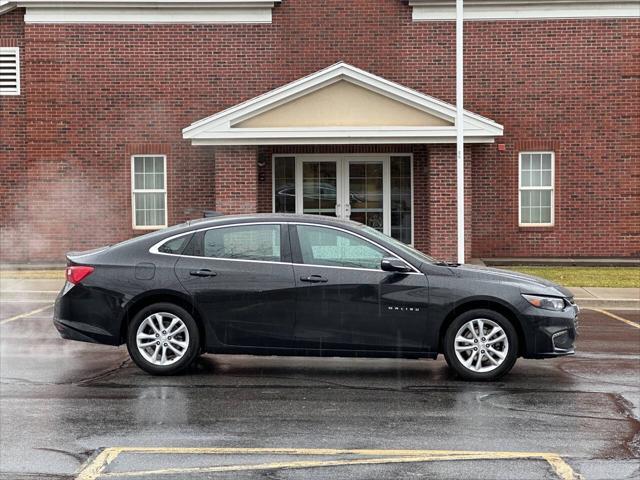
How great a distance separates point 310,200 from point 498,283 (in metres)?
12.1

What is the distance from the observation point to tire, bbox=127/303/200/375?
8461 mm

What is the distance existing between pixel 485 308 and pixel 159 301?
3.14 metres

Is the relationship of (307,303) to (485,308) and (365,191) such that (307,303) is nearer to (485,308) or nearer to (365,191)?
(485,308)

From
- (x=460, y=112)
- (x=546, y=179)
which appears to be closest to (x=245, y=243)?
(x=460, y=112)

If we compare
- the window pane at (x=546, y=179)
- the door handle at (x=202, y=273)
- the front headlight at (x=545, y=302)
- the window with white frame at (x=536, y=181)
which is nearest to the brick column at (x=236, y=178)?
the window with white frame at (x=536, y=181)

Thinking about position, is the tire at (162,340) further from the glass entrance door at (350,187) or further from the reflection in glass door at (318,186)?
the reflection in glass door at (318,186)

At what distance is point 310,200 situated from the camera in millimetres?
20266

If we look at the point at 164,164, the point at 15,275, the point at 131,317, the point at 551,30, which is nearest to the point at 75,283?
the point at 131,317

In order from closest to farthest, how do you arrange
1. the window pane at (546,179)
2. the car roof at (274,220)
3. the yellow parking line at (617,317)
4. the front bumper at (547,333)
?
the front bumper at (547,333), the car roof at (274,220), the yellow parking line at (617,317), the window pane at (546,179)

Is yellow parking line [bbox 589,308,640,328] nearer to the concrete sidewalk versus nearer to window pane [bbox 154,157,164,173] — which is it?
the concrete sidewalk

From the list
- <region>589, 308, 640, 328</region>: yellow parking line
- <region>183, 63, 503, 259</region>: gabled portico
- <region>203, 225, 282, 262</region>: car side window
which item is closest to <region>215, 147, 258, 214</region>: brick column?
<region>183, 63, 503, 259</region>: gabled portico

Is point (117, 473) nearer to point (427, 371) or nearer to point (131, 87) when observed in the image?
point (427, 371)

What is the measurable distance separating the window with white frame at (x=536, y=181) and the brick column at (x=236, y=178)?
628 centimetres

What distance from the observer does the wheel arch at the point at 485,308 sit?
8330 mm
